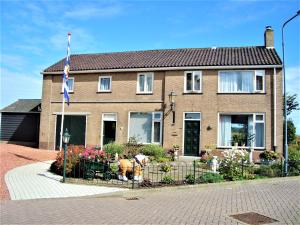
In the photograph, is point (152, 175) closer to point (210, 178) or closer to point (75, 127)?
point (210, 178)

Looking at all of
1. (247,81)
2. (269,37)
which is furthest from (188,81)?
(269,37)

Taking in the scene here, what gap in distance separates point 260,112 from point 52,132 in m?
15.5

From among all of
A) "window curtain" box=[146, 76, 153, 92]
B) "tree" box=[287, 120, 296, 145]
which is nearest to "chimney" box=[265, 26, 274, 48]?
"window curtain" box=[146, 76, 153, 92]

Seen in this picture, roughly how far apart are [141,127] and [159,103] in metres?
2.16

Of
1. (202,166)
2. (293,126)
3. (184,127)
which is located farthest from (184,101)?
(293,126)

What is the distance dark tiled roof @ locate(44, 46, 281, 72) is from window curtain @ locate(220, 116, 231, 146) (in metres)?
3.76

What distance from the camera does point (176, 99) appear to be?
75.5 ft

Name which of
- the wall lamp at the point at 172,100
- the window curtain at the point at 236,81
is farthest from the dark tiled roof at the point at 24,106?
the window curtain at the point at 236,81

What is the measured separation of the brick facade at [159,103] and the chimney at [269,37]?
3822mm

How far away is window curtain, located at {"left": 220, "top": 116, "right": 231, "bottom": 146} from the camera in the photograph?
2205 cm

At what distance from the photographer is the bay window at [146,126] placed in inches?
921

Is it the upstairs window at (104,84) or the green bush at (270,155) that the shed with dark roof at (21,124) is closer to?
the upstairs window at (104,84)

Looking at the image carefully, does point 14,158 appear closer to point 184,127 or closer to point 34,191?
point 34,191

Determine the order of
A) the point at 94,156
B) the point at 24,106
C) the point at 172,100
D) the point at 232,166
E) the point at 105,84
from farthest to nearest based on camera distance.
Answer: the point at 24,106 < the point at 105,84 < the point at 172,100 < the point at 232,166 < the point at 94,156
